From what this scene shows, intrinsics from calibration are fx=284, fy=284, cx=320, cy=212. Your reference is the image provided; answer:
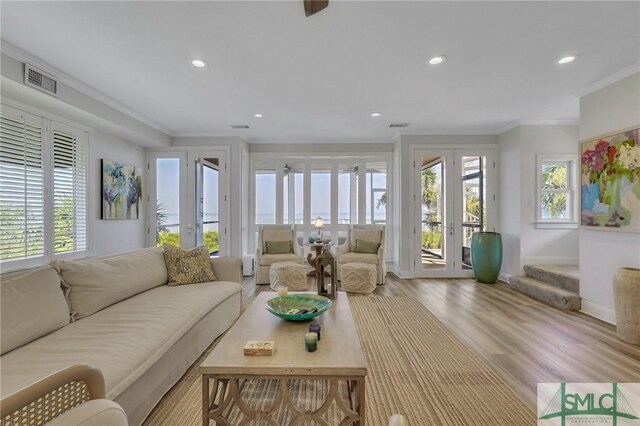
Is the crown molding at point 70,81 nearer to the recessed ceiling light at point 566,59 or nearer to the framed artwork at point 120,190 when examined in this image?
the framed artwork at point 120,190

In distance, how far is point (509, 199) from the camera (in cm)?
475

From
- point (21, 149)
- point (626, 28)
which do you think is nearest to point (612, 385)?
point (626, 28)

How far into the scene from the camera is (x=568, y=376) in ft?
6.89

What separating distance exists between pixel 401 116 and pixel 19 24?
4.10 m

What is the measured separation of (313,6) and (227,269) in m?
2.57

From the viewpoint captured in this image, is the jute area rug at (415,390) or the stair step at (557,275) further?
the stair step at (557,275)

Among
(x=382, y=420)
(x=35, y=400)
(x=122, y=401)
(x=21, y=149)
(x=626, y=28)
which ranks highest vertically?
(x=626, y=28)

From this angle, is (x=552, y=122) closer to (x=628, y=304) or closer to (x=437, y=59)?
(x=628, y=304)

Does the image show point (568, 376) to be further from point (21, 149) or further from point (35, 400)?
point (21, 149)

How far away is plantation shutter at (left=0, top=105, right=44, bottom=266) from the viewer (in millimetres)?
2746

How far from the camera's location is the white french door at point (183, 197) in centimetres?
518

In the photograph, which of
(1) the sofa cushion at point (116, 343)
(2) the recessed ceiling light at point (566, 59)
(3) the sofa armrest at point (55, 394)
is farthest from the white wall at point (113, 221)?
(2) the recessed ceiling light at point (566, 59)

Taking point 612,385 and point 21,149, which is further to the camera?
point 21,149

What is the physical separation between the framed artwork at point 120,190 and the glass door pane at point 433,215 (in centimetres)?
501
